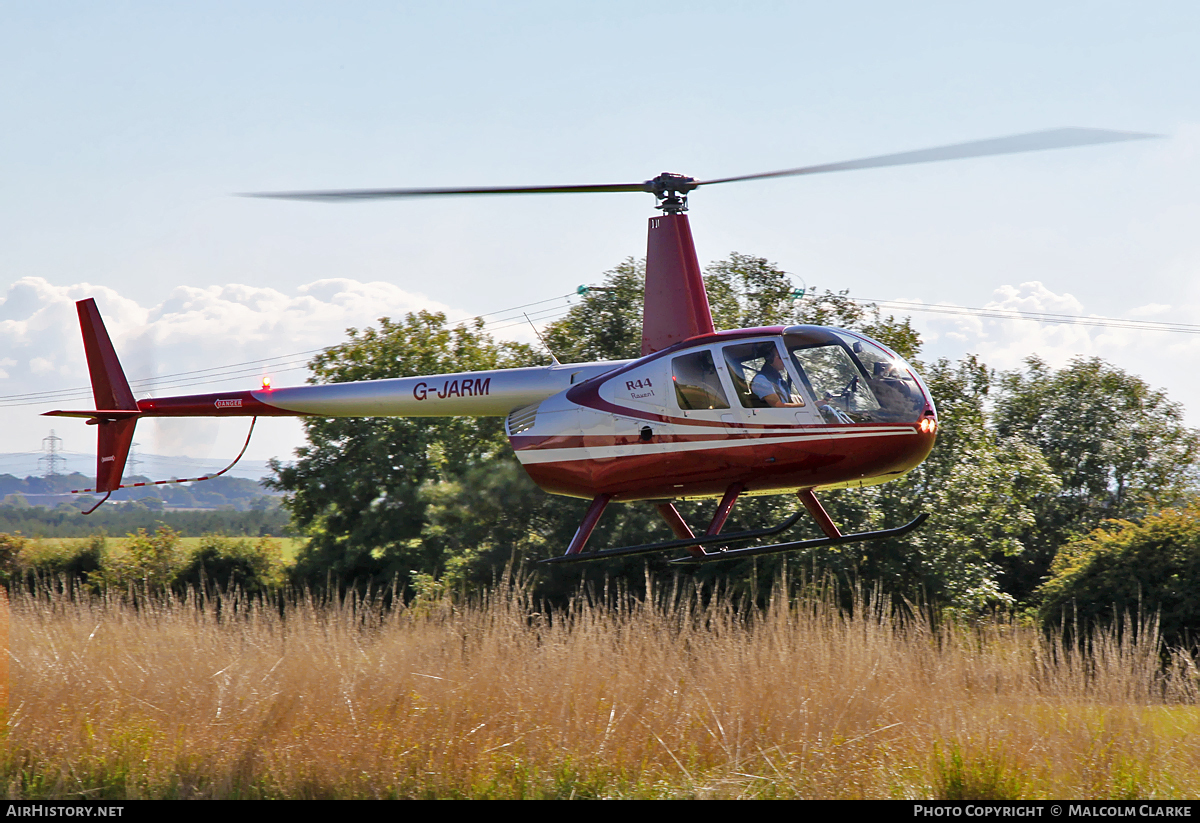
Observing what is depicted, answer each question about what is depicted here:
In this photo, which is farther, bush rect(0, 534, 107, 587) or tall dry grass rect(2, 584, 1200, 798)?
bush rect(0, 534, 107, 587)

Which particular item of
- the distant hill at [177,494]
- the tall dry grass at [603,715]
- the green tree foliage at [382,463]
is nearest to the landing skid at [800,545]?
the tall dry grass at [603,715]

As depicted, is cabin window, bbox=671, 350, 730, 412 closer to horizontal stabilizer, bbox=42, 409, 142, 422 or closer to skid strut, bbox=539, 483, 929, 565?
skid strut, bbox=539, 483, 929, 565

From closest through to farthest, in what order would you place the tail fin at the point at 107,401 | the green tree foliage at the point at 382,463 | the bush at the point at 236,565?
the tail fin at the point at 107,401 → the green tree foliage at the point at 382,463 → the bush at the point at 236,565

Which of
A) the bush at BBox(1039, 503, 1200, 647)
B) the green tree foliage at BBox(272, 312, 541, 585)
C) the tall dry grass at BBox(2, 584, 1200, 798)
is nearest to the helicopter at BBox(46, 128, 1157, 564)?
the tall dry grass at BBox(2, 584, 1200, 798)

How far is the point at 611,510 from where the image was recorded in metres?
18.4

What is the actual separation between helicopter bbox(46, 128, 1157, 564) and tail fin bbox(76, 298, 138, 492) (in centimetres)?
249

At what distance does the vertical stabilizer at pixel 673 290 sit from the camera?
9328mm

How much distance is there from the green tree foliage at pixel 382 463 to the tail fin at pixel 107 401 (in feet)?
30.4

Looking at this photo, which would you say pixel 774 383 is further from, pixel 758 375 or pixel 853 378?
pixel 853 378

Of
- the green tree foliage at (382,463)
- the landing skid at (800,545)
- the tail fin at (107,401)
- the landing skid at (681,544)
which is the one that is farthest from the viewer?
the green tree foliage at (382,463)

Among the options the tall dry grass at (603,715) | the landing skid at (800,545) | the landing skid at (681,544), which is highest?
the landing skid at (681,544)

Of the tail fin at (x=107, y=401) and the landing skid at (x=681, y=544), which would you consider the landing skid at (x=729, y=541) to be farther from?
the tail fin at (x=107, y=401)

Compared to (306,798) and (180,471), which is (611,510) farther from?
(306,798)

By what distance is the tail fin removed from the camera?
11242mm
